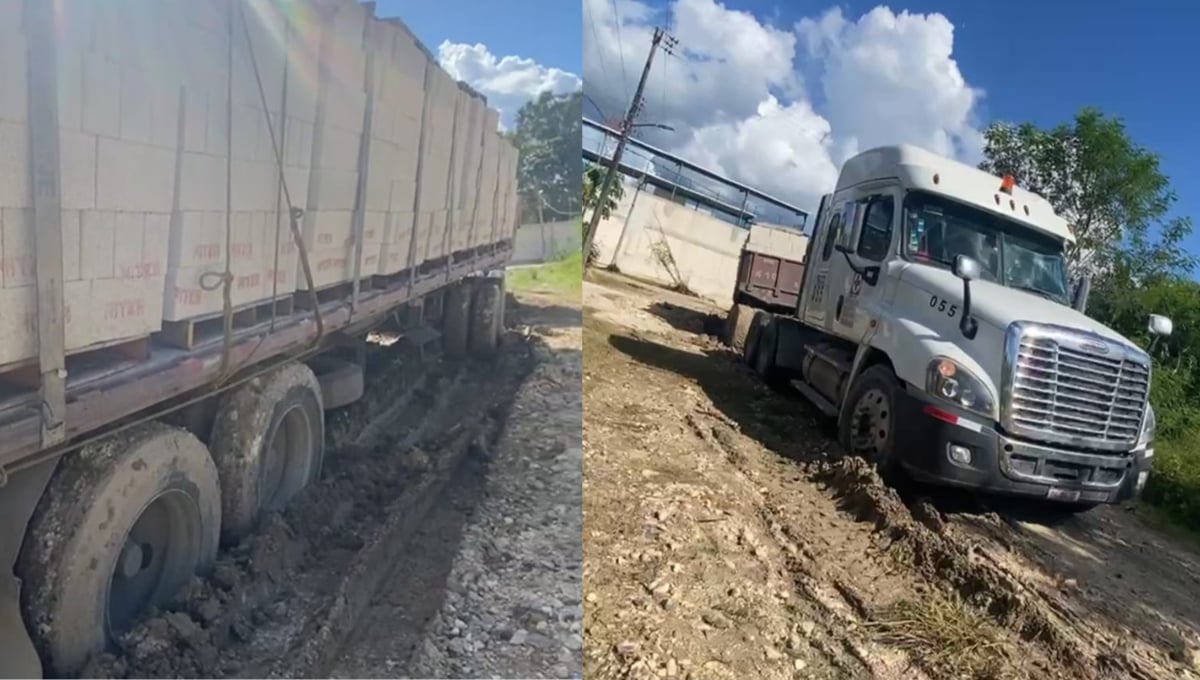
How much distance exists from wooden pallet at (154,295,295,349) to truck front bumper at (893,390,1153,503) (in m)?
4.21

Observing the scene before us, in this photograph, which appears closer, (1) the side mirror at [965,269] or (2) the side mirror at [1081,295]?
(1) the side mirror at [965,269]


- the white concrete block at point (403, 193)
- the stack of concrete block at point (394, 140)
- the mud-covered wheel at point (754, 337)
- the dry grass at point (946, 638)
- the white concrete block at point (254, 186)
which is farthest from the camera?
the mud-covered wheel at point (754, 337)

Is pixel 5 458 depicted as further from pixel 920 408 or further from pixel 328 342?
pixel 920 408

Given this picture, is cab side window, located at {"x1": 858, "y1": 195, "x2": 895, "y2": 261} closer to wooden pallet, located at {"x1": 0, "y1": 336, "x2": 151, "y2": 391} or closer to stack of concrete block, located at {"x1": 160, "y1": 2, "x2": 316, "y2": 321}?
stack of concrete block, located at {"x1": 160, "y1": 2, "x2": 316, "y2": 321}

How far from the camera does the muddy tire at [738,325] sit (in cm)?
1507

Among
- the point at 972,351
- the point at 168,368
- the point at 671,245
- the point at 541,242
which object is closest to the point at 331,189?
the point at 168,368

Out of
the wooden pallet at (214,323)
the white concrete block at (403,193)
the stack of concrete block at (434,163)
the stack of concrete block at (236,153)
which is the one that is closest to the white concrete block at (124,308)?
the stack of concrete block at (236,153)

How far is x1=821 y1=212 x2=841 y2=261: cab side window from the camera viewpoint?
9.38m

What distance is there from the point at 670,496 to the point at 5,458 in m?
4.03

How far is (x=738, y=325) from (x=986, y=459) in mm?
9015

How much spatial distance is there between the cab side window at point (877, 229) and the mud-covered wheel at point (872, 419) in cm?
117

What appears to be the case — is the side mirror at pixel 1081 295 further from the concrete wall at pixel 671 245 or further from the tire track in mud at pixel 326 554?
the concrete wall at pixel 671 245

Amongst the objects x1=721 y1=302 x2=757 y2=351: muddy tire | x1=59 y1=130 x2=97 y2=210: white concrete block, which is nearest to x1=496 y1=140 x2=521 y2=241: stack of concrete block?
x1=721 y1=302 x2=757 y2=351: muddy tire

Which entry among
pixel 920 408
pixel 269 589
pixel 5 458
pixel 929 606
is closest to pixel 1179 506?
pixel 920 408
